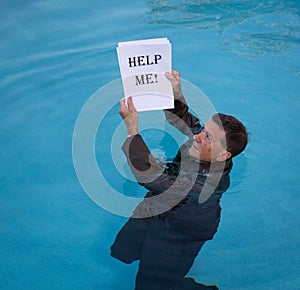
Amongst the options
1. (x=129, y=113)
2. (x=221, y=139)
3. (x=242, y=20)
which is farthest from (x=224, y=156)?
(x=242, y=20)

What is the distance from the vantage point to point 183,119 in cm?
226

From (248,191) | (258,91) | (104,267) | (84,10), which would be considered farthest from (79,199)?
(84,10)

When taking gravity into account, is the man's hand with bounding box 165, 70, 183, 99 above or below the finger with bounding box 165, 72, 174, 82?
above

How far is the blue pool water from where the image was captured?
2309 mm

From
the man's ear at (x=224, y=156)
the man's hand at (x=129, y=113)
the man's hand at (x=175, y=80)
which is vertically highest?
the man's hand at (x=175, y=80)

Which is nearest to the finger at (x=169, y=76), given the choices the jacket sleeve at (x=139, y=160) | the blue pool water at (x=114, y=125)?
the jacket sleeve at (x=139, y=160)

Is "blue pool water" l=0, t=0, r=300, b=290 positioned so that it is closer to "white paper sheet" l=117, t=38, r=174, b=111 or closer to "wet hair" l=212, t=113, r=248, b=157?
"wet hair" l=212, t=113, r=248, b=157

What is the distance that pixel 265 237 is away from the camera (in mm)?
2439

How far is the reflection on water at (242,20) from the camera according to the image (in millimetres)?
3934

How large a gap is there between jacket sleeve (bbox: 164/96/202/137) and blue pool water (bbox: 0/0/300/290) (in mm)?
630

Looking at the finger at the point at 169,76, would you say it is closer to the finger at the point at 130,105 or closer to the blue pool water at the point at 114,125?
the finger at the point at 130,105

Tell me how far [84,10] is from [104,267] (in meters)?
3.16

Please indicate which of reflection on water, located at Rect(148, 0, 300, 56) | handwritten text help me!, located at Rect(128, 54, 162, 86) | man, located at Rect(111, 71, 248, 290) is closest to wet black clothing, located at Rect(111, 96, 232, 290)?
man, located at Rect(111, 71, 248, 290)

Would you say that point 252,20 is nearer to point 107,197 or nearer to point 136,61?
point 107,197
